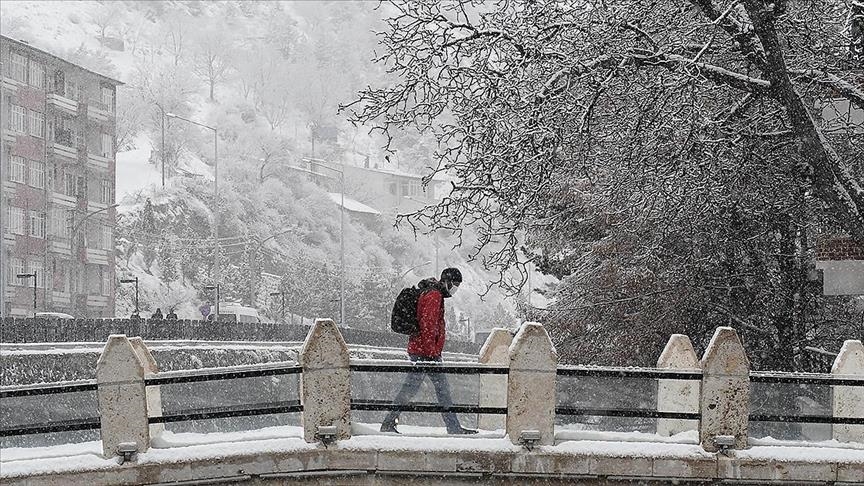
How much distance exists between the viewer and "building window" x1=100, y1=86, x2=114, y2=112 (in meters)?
84.6

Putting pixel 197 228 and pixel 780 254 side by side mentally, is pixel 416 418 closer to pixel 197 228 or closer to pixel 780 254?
pixel 780 254

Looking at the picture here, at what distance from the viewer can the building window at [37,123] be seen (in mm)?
75688

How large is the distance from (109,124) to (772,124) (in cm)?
6974

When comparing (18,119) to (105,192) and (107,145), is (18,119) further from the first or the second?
(105,192)

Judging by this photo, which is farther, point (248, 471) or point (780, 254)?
point (780, 254)

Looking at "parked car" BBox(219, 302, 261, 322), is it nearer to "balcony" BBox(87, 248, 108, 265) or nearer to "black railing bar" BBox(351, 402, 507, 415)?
"balcony" BBox(87, 248, 108, 265)

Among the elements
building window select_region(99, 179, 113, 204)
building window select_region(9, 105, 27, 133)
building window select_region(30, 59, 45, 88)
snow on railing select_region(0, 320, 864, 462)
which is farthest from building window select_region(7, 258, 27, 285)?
snow on railing select_region(0, 320, 864, 462)

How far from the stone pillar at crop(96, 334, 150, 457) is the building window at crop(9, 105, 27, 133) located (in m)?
64.9

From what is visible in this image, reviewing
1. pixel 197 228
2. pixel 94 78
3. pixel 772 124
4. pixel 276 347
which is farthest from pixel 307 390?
pixel 197 228

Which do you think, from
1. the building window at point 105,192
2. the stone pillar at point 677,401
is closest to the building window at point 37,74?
the building window at point 105,192

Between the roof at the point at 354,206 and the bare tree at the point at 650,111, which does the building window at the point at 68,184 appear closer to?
the bare tree at the point at 650,111

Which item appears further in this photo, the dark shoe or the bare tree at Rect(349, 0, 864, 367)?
the bare tree at Rect(349, 0, 864, 367)

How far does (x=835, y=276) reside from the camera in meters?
16.1

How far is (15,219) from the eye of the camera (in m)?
74.8
